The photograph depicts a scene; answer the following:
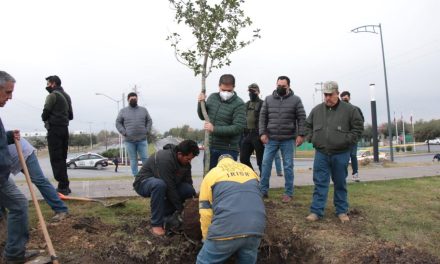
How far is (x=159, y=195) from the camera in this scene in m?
4.58

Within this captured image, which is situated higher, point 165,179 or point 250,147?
point 250,147

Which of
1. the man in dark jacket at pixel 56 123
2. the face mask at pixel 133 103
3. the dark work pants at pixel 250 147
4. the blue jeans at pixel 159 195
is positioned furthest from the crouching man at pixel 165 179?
the face mask at pixel 133 103

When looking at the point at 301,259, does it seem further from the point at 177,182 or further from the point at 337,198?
the point at 177,182

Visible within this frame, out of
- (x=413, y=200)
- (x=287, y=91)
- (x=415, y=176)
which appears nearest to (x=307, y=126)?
(x=287, y=91)

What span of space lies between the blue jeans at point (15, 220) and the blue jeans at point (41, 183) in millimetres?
877

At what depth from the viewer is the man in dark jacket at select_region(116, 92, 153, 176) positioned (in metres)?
7.82

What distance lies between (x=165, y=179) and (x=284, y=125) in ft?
7.65

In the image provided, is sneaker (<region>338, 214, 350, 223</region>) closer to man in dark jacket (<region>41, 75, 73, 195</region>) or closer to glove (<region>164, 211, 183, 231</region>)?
glove (<region>164, 211, 183, 231</region>)

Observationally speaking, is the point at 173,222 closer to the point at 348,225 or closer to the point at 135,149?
the point at 348,225

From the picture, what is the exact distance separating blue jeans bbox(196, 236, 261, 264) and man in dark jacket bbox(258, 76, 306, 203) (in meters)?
2.82

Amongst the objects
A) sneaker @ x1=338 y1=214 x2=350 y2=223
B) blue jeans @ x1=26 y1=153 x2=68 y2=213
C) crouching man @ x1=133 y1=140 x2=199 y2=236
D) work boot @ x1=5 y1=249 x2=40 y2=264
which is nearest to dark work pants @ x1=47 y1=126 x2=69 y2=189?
blue jeans @ x1=26 y1=153 x2=68 y2=213

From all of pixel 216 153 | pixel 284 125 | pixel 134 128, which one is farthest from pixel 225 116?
pixel 134 128

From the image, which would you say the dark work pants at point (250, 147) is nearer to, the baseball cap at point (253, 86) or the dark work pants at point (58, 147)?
the baseball cap at point (253, 86)

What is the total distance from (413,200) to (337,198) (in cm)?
199
